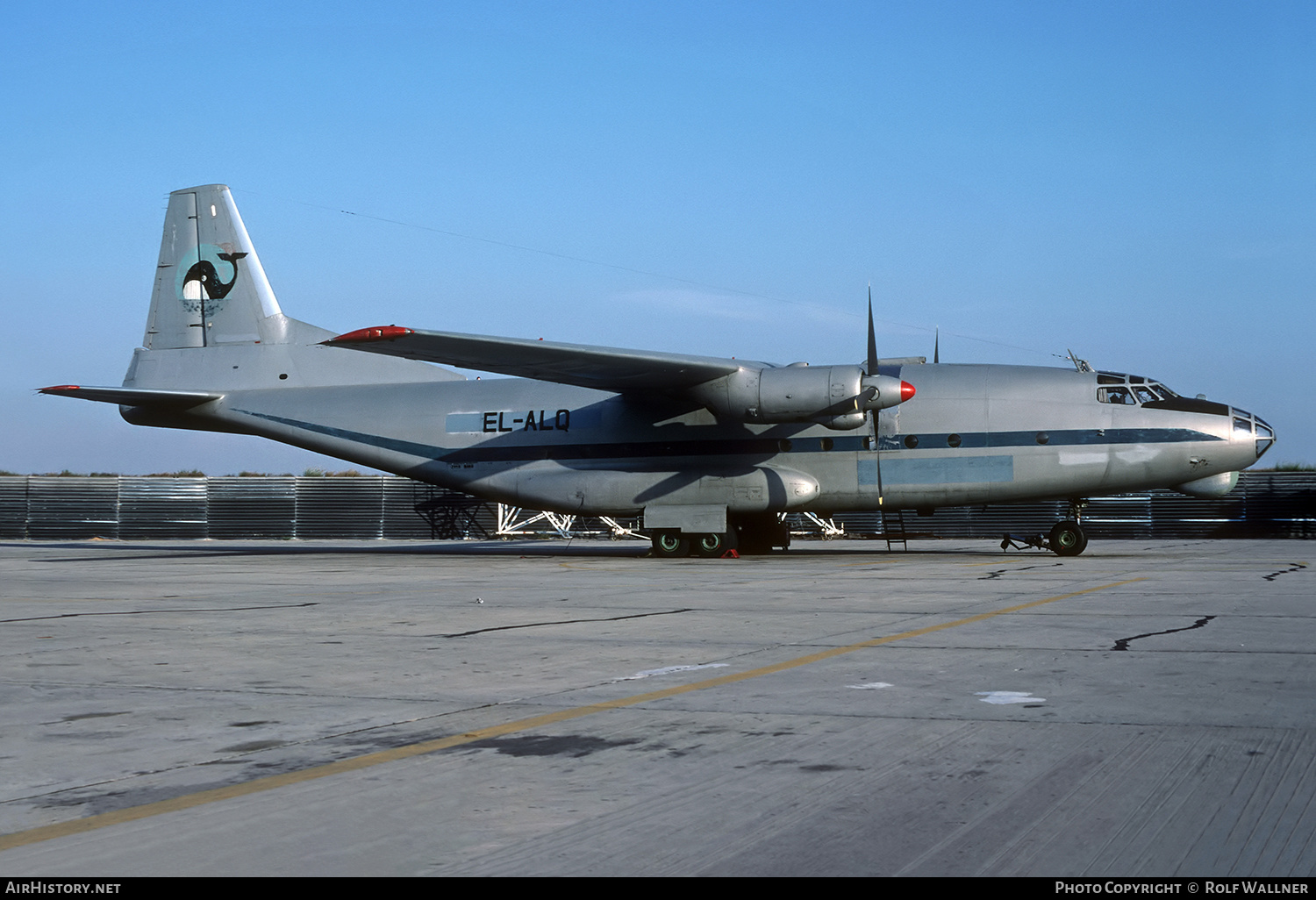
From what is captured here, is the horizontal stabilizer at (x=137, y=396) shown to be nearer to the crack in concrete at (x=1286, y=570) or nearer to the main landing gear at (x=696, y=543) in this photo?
the main landing gear at (x=696, y=543)

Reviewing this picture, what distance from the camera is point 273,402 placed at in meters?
26.8

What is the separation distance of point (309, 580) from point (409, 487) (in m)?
23.7

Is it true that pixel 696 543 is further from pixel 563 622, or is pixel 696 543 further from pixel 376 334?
pixel 563 622

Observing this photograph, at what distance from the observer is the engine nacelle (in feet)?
70.3

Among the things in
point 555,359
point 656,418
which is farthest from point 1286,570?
point 555,359

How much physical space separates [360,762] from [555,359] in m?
17.2

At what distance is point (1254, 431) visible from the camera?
2128 centimetres

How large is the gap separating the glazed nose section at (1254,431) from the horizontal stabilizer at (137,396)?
2230 centimetres

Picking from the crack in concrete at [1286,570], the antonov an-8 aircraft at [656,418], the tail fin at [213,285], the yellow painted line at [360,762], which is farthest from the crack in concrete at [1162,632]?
the tail fin at [213,285]

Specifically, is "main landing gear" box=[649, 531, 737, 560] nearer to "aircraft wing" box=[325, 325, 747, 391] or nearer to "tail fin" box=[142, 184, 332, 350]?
"aircraft wing" box=[325, 325, 747, 391]

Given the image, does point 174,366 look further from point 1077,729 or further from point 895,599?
point 1077,729

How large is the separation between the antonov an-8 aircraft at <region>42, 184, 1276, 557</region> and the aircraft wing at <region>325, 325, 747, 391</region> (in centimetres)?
6
